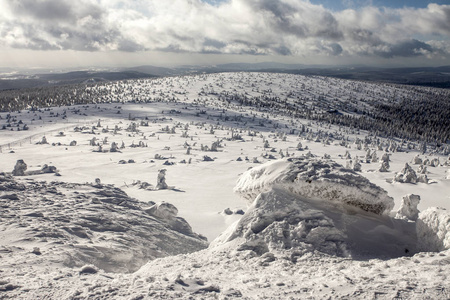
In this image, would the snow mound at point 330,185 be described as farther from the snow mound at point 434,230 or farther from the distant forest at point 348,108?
the distant forest at point 348,108

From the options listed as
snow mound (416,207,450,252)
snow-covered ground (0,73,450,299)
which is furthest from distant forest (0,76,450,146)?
snow mound (416,207,450,252)

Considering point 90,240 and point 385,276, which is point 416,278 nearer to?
Result: point 385,276

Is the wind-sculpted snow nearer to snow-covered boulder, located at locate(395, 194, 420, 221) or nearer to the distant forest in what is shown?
snow-covered boulder, located at locate(395, 194, 420, 221)

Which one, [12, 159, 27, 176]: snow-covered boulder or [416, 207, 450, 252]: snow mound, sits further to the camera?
[12, 159, 27, 176]: snow-covered boulder

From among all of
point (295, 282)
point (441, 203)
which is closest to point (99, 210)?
point (295, 282)

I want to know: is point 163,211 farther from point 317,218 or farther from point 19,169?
point 19,169

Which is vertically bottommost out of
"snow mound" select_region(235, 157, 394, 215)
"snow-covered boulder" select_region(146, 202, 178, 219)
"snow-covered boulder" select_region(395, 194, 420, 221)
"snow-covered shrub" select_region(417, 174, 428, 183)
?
"snow-covered shrub" select_region(417, 174, 428, 183)

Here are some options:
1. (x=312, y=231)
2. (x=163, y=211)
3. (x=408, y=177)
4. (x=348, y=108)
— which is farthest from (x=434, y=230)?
(x=348, y=108)
